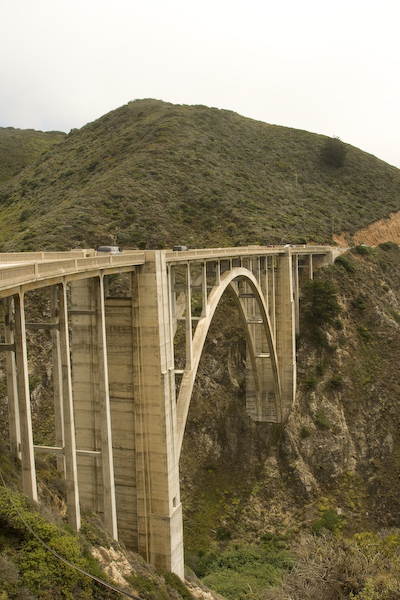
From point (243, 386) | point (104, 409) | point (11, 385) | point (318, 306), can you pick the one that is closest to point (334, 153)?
point (318, 306)

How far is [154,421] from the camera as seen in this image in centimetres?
1662

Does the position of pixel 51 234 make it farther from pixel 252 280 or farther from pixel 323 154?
pixel 323 154

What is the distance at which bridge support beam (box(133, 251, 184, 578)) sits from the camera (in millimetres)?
16406

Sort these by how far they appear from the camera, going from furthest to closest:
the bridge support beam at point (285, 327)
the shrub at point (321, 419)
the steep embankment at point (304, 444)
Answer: the bridge support beam at point (285, 327) → the shrub at point (321, 419) → the steep embankment at point (304, 444)

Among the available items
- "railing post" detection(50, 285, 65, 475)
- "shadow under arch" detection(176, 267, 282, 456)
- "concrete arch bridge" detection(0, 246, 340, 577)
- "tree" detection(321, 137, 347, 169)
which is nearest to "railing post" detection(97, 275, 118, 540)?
"concrete arch bridge" detection(0, 246, 340, 577)

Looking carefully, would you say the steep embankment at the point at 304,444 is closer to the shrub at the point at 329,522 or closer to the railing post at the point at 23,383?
the shrub at the point at 329,522

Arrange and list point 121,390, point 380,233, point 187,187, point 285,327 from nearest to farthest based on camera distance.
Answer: point 121,390 < point 285,327 < point 187,187 < point 380,233

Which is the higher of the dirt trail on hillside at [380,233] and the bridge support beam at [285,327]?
the dirt trail on hillside at [380,233]

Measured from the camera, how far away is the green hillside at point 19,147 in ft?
284

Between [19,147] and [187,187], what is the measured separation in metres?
54.3

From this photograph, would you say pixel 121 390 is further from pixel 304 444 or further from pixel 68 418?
pixel 304 444

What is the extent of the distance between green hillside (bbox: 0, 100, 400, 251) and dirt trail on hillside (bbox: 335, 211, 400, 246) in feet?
3.63

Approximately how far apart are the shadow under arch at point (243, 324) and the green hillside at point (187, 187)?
17033 millimetres

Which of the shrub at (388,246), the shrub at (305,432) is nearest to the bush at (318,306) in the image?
the shrub at (305,432)
